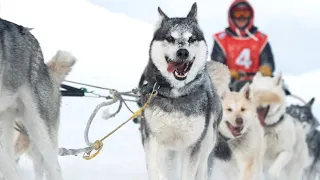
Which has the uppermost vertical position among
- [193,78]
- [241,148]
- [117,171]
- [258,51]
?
[193,78]

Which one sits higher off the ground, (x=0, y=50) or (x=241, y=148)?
(x=0, y=50)

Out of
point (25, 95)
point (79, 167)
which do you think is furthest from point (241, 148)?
point (25, 95)

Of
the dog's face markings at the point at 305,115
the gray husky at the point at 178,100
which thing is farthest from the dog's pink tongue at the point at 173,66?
the dog's face markings at the point at 305,115

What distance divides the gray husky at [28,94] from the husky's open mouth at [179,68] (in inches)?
26.0

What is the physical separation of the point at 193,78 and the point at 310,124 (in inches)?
156

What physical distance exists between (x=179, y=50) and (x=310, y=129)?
13.9 ft

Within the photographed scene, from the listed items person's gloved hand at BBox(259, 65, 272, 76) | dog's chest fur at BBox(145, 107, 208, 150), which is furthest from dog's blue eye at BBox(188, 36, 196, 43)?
person's gloved hand at BBox(259, 65, 272, 76)

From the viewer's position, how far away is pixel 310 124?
25.1 ft

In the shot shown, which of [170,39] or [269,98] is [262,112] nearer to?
[269,98]

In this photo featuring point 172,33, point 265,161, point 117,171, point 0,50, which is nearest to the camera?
point 0,50

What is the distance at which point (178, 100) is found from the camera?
3.98 metres

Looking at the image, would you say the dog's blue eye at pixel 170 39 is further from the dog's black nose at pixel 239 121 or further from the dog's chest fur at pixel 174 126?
the dog's black nose at pixel 239 121

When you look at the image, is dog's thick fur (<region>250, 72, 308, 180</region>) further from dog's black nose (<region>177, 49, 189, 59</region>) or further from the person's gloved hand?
dog's black nose (<region>177, 49, 189, 59</region>)

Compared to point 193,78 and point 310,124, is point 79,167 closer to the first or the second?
point 193,78
